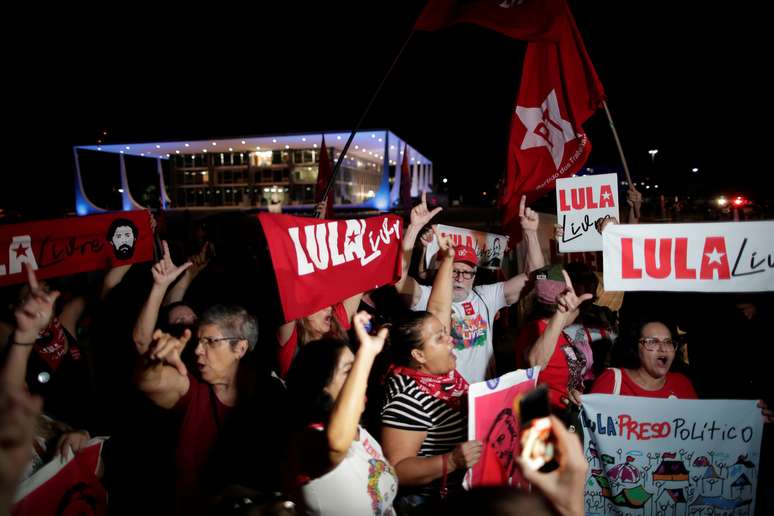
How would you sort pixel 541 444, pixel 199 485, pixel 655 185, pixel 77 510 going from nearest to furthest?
pixel 541 444 < pixel 77 510 < pixel 199 485 < pixel 655 185

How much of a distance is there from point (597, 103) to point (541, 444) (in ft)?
14.3

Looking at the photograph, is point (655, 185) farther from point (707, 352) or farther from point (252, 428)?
point (252, 428)

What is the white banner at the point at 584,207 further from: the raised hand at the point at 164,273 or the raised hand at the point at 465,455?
the raised hand at the point at 164,273

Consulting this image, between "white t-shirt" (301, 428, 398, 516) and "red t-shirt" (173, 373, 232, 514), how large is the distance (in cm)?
72

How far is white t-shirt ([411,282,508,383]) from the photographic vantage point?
148 inches

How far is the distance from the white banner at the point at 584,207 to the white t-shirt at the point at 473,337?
3.32 ft

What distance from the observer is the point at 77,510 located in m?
2.12

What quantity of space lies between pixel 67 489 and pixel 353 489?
4.50ft

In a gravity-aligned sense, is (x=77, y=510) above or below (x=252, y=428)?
below

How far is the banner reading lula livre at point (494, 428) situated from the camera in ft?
8.03

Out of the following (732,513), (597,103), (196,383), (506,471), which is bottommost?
(732,513)

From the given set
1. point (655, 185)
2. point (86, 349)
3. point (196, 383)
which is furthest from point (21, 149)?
point (655, 185)

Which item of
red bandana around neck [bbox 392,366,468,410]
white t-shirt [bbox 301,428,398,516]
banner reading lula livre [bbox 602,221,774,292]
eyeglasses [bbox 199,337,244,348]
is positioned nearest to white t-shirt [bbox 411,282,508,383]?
red bandana around neck [bbox 392,366,468,410]

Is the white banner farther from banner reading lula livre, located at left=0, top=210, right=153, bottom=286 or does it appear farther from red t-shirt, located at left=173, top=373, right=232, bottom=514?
banner reading lula livre, located at left=0, top=210, right=153, bottom=286
